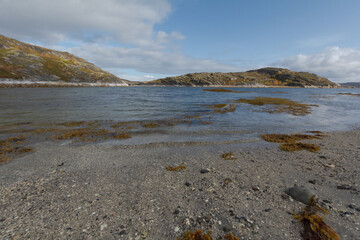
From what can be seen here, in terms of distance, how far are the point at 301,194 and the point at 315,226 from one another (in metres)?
1.54

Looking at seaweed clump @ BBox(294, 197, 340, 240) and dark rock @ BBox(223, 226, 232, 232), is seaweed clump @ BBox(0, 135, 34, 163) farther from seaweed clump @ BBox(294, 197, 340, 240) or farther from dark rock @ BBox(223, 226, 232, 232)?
seaweed clump @ BBox(294, 197, 340, 240)

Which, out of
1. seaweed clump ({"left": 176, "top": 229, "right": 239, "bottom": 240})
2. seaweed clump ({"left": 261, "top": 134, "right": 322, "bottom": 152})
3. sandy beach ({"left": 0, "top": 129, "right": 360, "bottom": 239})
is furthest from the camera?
seaweed clump ({"left": 261, "top": 134, "right": 322, "bottom": 152})

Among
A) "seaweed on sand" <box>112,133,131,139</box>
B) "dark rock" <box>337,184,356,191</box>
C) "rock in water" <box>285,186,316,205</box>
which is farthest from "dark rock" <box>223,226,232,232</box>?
"seaweed on sand" <box>112,133,131,139</box>

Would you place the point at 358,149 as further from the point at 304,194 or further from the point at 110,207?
the point at 110,207

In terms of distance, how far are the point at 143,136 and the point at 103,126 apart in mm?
5743

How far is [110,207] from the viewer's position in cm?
555

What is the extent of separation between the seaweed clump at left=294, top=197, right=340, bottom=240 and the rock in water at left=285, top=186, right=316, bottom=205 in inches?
15.5

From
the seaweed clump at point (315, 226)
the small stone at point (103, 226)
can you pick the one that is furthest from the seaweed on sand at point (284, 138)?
the small stone at point (103, 226)

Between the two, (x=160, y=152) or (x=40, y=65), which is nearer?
(x=160, y=152)

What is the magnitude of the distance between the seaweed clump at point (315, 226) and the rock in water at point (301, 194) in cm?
39

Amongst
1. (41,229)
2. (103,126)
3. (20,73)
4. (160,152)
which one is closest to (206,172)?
(160,152)

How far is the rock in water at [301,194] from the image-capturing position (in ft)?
19.2

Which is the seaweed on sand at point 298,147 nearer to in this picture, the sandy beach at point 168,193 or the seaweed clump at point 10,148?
the sandy beach at point 168,193

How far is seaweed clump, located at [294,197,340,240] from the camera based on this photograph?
443cm
